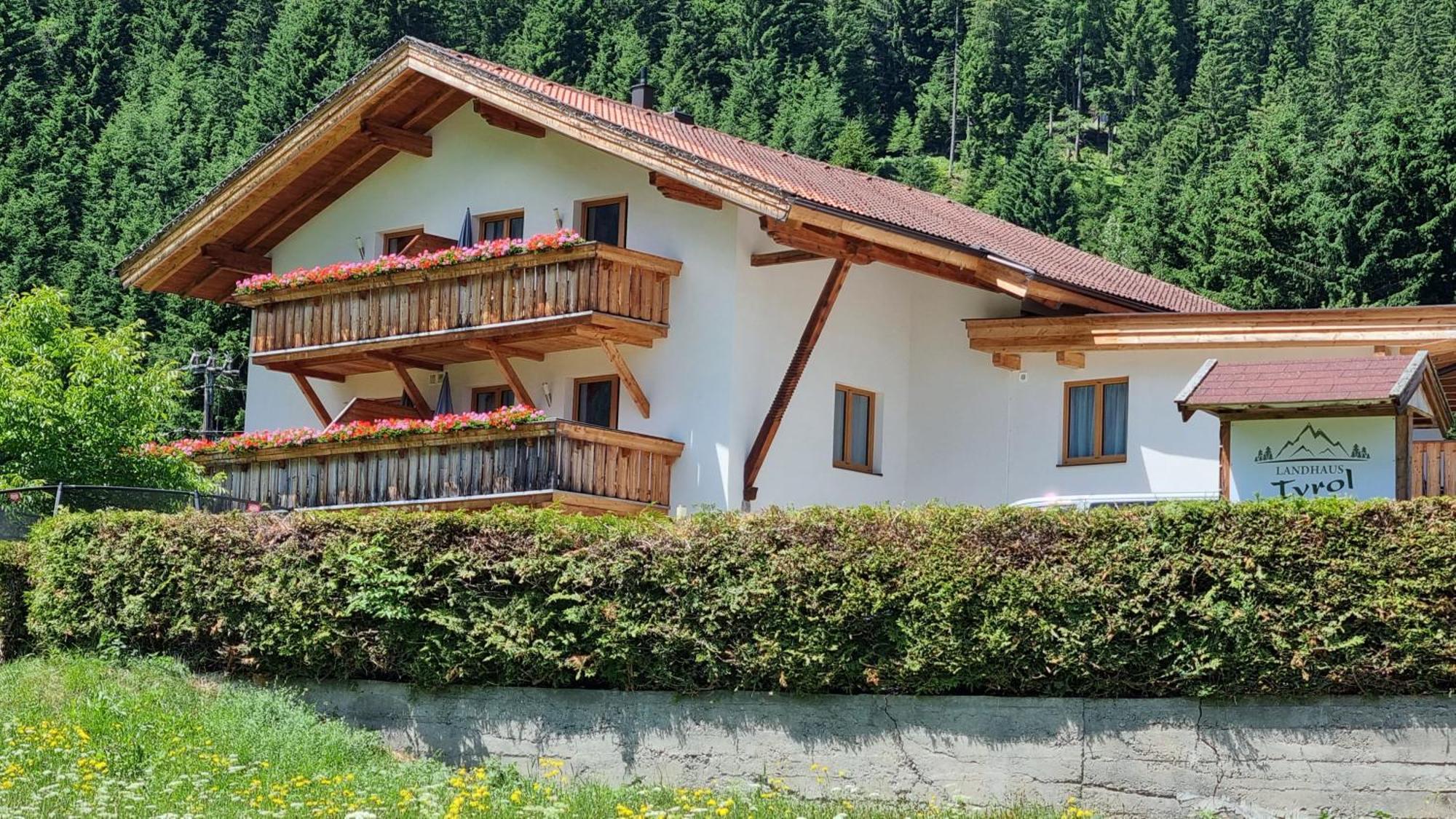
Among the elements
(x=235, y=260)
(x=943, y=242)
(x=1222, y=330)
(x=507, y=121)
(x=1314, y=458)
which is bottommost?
(x=1314, y=458)

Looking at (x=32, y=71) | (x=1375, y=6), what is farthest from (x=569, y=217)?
(x=1375, y=6)

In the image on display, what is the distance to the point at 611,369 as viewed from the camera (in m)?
26.8

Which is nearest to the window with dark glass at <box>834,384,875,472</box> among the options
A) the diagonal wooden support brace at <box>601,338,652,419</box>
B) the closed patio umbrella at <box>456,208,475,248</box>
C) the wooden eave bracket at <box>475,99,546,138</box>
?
the diagonal wooden support brace at <box>601,338,652,419</box>

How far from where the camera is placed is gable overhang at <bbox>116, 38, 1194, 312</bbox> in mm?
24719

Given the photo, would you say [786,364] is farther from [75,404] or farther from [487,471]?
[75,404]

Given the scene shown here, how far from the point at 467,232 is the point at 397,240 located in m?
1.86

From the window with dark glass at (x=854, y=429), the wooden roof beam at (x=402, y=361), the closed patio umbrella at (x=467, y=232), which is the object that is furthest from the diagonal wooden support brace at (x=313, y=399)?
the window with dark glass at (x=854, y=429)

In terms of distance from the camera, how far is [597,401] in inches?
1065

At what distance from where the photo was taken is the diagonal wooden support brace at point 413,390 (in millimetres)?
27859

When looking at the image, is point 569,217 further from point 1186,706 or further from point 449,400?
point 1186,706

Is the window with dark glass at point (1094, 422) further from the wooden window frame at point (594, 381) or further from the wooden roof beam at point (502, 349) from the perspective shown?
the wooden roof beam at point (502, 349)

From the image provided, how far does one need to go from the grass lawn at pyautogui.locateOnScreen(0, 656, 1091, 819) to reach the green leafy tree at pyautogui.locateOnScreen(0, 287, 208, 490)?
5386 millimetres

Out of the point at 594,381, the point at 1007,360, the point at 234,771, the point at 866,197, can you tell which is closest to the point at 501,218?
the point at 594,381

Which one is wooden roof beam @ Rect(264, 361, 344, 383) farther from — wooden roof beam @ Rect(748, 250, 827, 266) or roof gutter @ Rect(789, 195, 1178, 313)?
roof gutter @ Rect(789, 195, 1178, 313)
